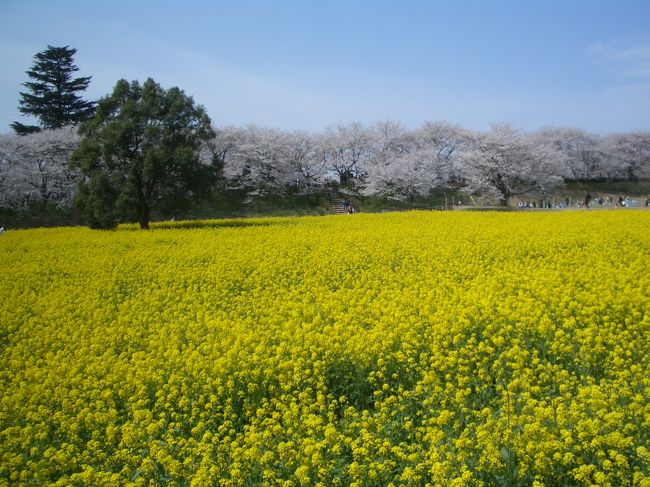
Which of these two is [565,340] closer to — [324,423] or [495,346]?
[495,346]

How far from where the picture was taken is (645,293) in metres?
9.16

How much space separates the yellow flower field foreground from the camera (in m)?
4.45

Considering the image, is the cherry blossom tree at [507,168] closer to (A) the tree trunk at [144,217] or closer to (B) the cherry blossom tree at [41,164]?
(A) the tree trunk at [144,217]

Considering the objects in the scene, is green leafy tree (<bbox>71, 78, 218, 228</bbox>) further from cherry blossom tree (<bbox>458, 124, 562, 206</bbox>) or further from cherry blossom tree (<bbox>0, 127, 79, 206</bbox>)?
cherry blossom tree (<bbox>458, 124, 562, 206</bbox>)

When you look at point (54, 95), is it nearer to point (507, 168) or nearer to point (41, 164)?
point (41, 164)

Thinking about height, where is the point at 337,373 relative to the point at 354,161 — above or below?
below

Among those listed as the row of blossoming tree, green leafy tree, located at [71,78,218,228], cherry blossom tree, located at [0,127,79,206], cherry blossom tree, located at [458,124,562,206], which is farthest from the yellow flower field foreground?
cherry blossom tree, located at [458,124,562,206]

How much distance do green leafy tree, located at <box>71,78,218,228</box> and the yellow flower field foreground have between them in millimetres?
11903

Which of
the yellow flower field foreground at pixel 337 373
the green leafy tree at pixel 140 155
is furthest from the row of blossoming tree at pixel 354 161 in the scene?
the yellow flower field foreground at pixel 337 373

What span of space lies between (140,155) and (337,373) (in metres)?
22.7

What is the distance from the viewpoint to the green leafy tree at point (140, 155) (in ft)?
84.2

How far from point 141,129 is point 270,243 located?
40.2 ft

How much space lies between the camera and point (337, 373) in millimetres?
6789

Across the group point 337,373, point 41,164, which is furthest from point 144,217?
point 337,373
